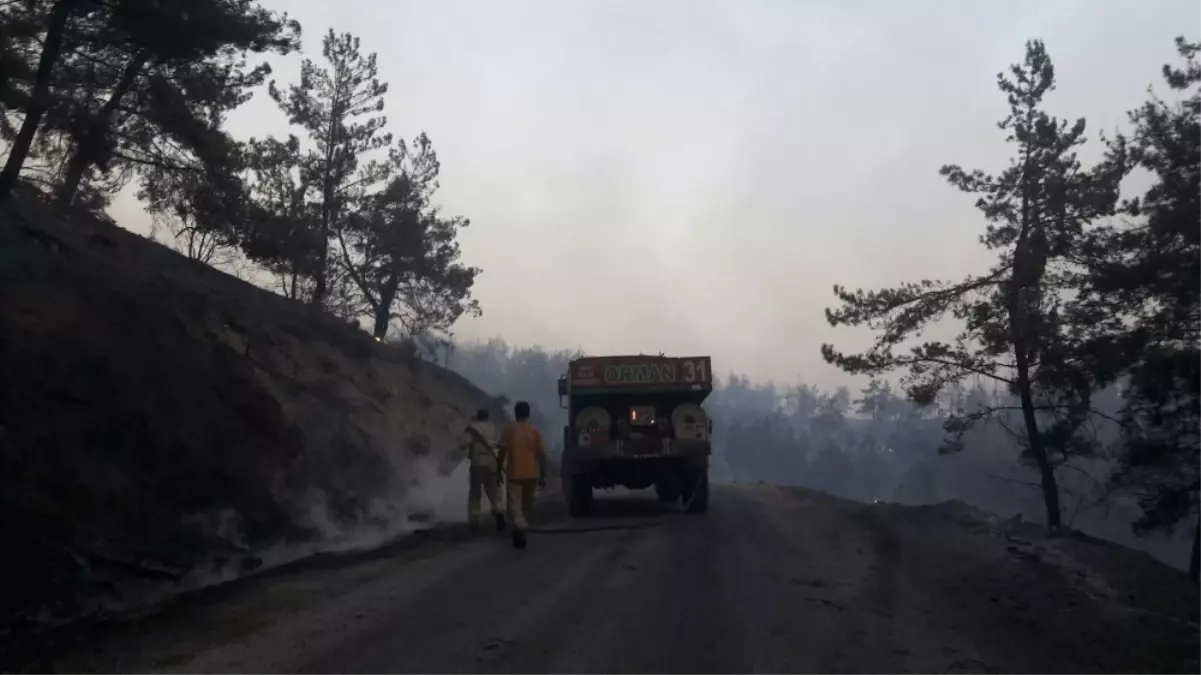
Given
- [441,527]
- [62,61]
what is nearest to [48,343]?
[62,61]

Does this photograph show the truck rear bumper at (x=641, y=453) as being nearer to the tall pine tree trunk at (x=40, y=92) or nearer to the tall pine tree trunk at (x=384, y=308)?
the tall pine tree trunk at (x=40, y=92)

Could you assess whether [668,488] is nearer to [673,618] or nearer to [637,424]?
[637,424]

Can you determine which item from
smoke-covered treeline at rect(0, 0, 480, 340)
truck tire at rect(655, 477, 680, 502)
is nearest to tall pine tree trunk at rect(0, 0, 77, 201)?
smoke-covered treeline at rect(0, 0, 480, 340)

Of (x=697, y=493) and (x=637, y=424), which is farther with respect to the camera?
(x=637, y=424)

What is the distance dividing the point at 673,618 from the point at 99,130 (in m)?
11.6

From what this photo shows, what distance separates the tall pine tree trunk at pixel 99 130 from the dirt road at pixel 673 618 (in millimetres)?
8018

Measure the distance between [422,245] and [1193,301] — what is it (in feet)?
90.1

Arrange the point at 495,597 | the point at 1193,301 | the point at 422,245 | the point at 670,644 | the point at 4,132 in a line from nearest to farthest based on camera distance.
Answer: the point at 670,644
the point at 495,597
the point at 4,132
the point at 1193,301
the point at 422,245

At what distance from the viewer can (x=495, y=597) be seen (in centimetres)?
907

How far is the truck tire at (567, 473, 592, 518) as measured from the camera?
17.2m

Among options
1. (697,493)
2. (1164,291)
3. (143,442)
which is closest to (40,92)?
(143,442)

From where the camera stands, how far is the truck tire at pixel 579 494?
676 inches

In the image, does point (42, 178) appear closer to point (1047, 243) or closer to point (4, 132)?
point (4, 132)

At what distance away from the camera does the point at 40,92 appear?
12586mm
